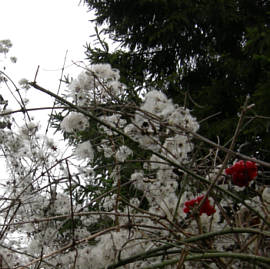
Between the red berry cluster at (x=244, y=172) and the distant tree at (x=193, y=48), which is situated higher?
the distant tree at (x=193, y=48)

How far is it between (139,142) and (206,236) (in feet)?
1.22

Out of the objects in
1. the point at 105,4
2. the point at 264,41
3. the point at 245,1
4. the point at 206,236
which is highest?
the point at 105,4

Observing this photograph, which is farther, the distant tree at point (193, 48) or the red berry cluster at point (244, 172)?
the distant tree at point (193, 48)

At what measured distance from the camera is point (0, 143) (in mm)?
2584

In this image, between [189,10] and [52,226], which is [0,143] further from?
[189,10]

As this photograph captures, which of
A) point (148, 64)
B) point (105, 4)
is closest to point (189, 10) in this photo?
point (148, 64)

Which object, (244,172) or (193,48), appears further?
(193,48)

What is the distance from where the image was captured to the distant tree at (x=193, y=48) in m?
5.16

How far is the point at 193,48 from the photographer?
6.51m

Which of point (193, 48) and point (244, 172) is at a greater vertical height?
point (193, 48)

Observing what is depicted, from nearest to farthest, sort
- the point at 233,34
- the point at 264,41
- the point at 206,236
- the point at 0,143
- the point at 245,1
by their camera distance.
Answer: the point at 206,236 → the point at 0,143 → the point at 264,41 → the point at 245,1 → the point at 233,34

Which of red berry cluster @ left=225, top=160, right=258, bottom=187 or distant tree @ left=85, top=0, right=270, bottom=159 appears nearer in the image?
red berry cluster @ left=225, top=160, right=258, bottom=187

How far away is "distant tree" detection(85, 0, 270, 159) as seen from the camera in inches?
203

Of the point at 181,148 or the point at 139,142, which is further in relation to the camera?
the point at 181,148
